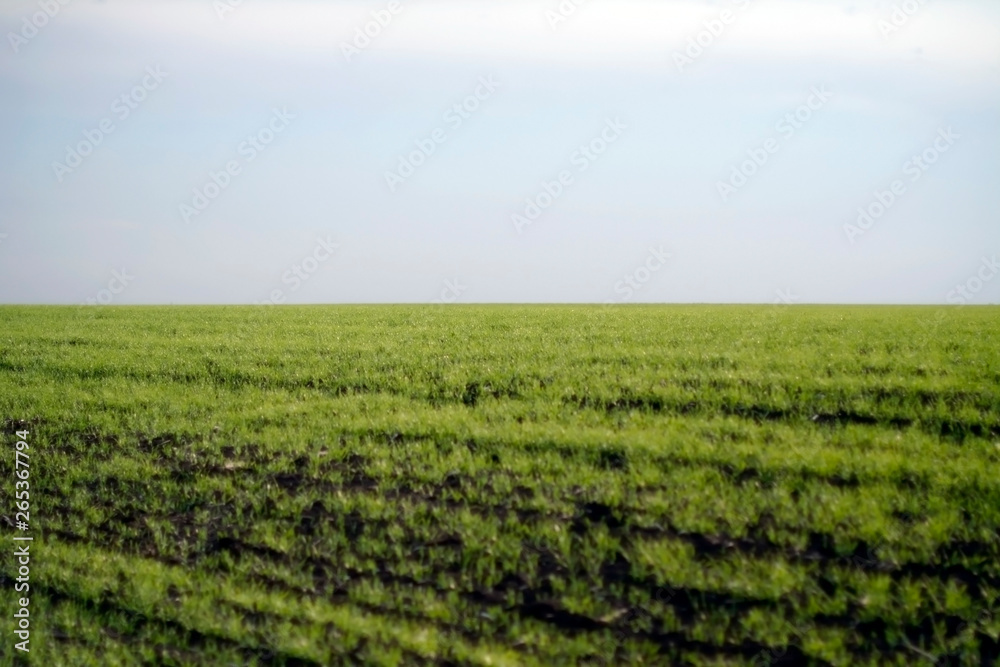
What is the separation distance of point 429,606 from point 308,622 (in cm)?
125

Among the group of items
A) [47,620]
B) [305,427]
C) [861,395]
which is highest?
[861,395]

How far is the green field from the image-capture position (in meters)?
7.93

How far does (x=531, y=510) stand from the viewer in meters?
10.0

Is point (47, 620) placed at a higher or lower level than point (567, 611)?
lower

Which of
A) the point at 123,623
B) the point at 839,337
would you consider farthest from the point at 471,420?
the point at 839,337

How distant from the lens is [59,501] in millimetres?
12203

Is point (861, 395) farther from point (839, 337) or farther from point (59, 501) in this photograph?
point (59, 501)

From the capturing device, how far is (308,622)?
835 centimetres

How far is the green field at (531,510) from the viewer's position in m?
7.93

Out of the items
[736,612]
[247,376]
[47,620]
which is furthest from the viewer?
[247,376]

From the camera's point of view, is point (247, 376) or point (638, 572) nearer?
point (638, 572)

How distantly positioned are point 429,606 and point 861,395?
8.43 m

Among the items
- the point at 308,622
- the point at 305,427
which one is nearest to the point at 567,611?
the point at 308,622

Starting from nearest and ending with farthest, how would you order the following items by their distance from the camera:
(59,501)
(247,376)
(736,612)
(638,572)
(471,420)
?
(736,612) → (638,572) → (59,501) → (471,420) → (247,376)
